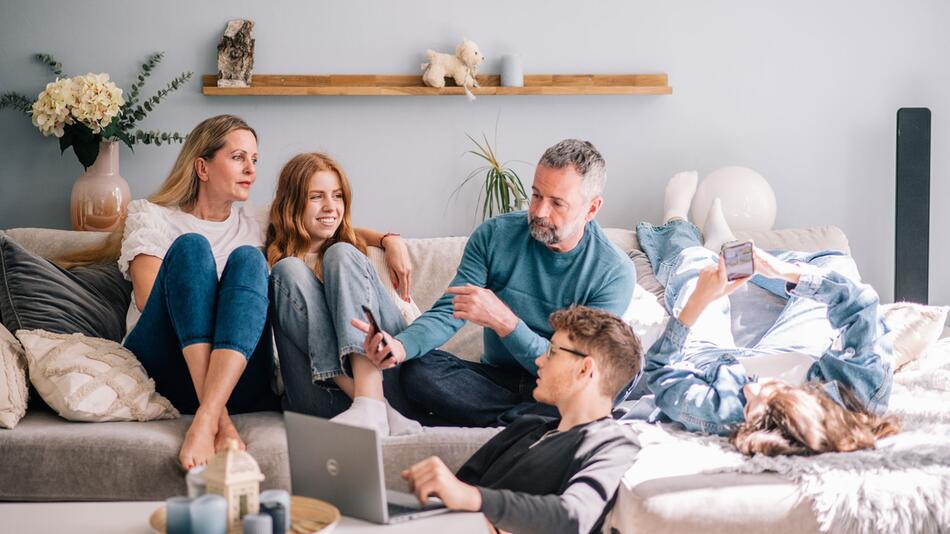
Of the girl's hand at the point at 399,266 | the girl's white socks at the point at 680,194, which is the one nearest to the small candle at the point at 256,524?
the girl's hand at the point at 399,266

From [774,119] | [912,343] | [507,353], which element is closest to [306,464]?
[507,353]

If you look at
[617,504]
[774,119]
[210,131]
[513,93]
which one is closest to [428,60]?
[513,93]

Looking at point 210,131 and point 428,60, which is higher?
point 428,60

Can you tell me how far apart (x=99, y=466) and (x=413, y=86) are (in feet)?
6.16

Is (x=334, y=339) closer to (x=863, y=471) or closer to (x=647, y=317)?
(x=647, y=317)

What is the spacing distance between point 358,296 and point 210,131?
31.7 inches

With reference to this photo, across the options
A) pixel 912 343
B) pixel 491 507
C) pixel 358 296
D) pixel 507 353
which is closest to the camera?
pixel 491 507

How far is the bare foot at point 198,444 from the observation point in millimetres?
1919

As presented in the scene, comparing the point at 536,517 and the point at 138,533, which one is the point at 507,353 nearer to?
the point at 536,517

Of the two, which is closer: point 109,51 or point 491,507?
point 491,507

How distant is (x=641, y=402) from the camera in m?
2.25

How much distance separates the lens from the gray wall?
11.1ft

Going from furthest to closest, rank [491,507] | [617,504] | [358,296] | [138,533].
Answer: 1. [358,296]
2. [617,504]
3. [491,507]
4. [138,533]

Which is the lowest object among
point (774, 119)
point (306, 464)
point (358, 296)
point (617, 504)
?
point (617, 504)
